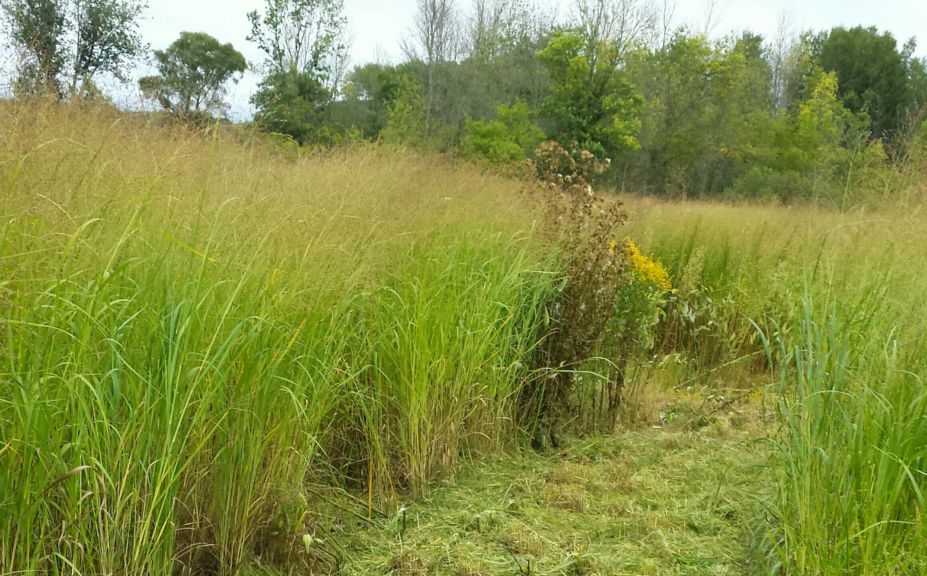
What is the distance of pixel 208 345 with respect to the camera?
2283 millimetres

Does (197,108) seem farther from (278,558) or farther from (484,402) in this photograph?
(278,558)

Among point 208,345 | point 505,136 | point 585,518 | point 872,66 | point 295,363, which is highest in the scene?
point 872,66

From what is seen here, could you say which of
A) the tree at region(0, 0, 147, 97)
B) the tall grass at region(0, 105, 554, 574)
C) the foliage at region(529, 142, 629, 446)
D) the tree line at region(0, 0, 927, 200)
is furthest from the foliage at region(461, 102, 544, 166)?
the tall grass at region(0, 105, 554, 574)

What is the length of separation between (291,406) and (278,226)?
679 millimetres

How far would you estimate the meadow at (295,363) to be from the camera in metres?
1.99

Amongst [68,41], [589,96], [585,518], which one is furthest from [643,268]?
[589,96]

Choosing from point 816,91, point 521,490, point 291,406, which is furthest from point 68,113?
point 816,91

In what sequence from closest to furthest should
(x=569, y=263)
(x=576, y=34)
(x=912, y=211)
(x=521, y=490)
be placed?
(x=912, y=211), (x=521, y=490), (x=569, y=263), (x=576, y=34)

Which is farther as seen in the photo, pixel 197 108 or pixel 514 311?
pixel 514 311

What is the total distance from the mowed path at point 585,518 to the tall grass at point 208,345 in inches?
10.2

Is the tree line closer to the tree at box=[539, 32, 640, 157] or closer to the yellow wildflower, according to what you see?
the tree at box=[539, 32, 640, 157]

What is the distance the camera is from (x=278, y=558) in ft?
8.70

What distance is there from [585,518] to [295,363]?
61.7 inches

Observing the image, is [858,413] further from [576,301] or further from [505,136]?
[505,136]
